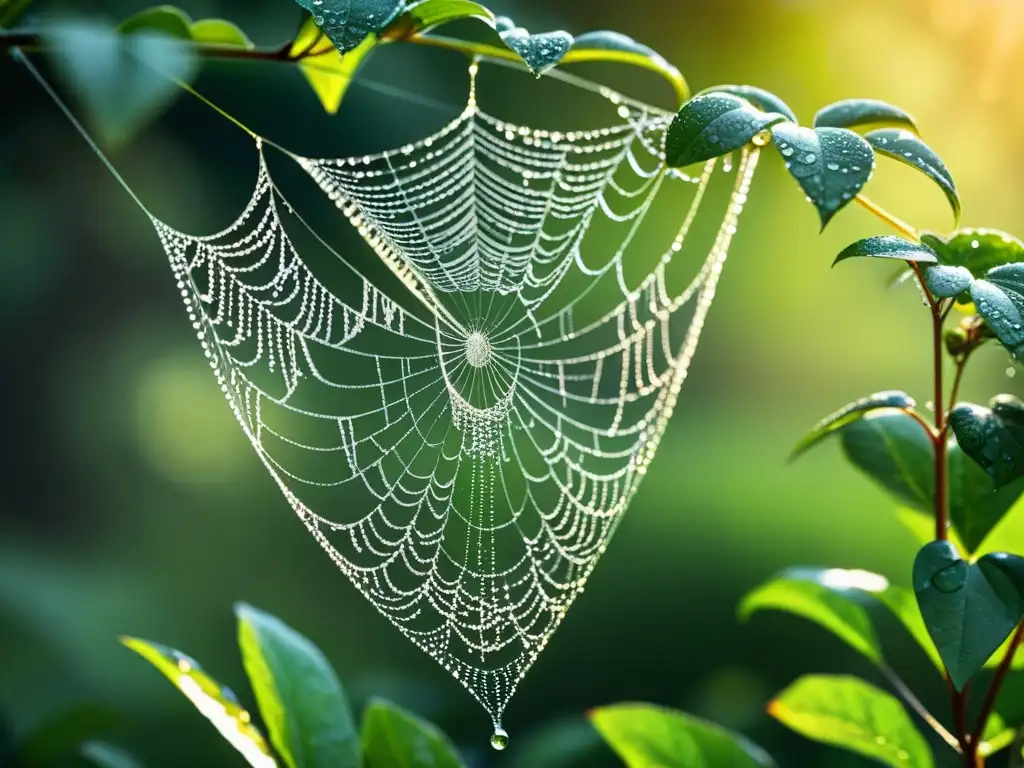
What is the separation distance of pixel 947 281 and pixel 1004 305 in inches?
1.0

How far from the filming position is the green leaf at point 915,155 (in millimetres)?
451

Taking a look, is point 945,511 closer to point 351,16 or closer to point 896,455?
point 896,455

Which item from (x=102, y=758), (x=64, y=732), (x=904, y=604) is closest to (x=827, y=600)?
(x=904, y=604)

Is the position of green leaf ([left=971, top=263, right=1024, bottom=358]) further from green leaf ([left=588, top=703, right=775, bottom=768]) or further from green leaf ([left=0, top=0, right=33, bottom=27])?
green leaf ([left=0, top=0, right=33, bottom=27])

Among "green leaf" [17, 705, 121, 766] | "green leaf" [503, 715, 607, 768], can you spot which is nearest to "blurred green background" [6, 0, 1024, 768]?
"green leaf" [503, 715, 607, 768]

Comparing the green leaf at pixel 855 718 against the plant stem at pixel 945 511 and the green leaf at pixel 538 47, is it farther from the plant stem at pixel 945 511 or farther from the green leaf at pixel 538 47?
the green leaf at pixel 538 47

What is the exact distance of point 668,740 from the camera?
681 millimetres

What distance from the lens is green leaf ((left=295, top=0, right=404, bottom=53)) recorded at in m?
0.44

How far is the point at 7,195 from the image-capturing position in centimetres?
125

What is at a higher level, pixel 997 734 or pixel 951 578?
pixel 951 578

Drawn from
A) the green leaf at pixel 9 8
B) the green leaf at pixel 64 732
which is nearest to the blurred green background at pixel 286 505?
the green leaf at pixel 64 732

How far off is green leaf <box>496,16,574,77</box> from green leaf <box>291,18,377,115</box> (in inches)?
3.1

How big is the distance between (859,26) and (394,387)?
31.8 inches

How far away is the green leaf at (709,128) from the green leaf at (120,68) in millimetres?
307
